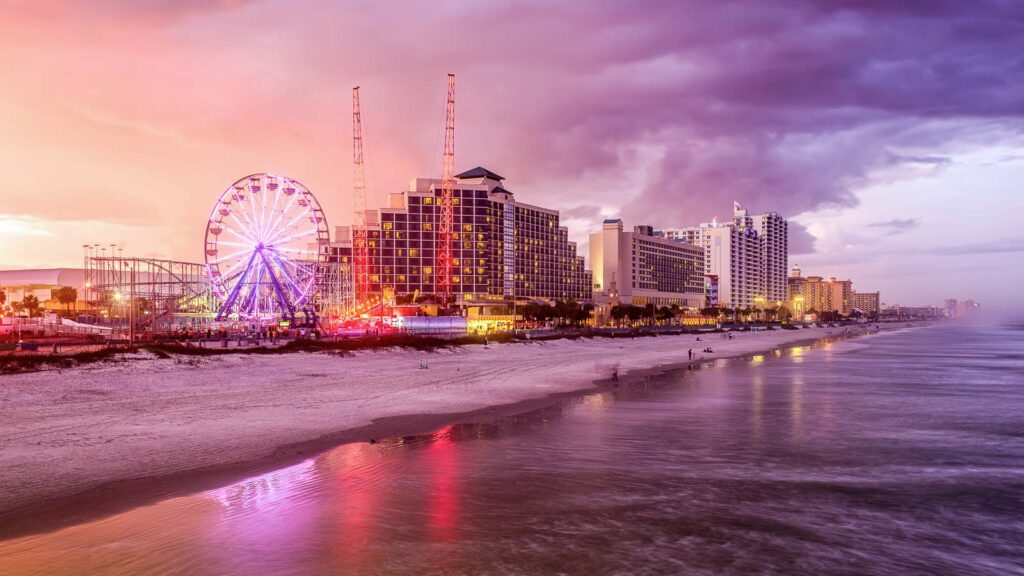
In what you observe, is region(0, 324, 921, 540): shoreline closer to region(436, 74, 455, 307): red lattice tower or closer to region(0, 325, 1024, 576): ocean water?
region(0, 325, 1024, 576): ocean water

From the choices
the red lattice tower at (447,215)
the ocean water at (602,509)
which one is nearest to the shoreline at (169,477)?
the ocean water at (602,509)

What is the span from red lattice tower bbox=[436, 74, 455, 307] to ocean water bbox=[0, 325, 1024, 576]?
136810mm

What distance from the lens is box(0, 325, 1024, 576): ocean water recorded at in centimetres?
1348

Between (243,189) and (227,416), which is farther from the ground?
(243,189)

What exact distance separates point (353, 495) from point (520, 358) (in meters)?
49.3

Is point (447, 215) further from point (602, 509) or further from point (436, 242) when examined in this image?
point (602, 509)

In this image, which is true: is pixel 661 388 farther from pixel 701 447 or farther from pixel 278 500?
pixel 278 500

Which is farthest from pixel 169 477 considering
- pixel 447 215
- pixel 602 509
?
pixel 447 215

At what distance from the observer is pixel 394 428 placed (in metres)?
26.9

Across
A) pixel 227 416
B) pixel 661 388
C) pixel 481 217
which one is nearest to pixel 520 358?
pixel 661 388

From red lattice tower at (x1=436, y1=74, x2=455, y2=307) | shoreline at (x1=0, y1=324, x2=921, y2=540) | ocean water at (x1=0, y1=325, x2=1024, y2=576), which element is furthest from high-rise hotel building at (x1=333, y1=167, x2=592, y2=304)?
ocean water at (x1=0, y1=325, x2=1024, y2=576)

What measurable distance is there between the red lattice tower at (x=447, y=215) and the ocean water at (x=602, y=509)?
137 meters

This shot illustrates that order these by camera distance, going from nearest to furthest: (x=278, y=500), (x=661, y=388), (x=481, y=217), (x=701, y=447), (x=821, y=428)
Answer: (x=278, y=500), (x=701, y=447), (x=821, y=428), (x=661, y=388), (x=481, y=217)

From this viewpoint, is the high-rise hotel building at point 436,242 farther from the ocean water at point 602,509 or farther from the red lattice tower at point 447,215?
the ocean water at point 602,509
